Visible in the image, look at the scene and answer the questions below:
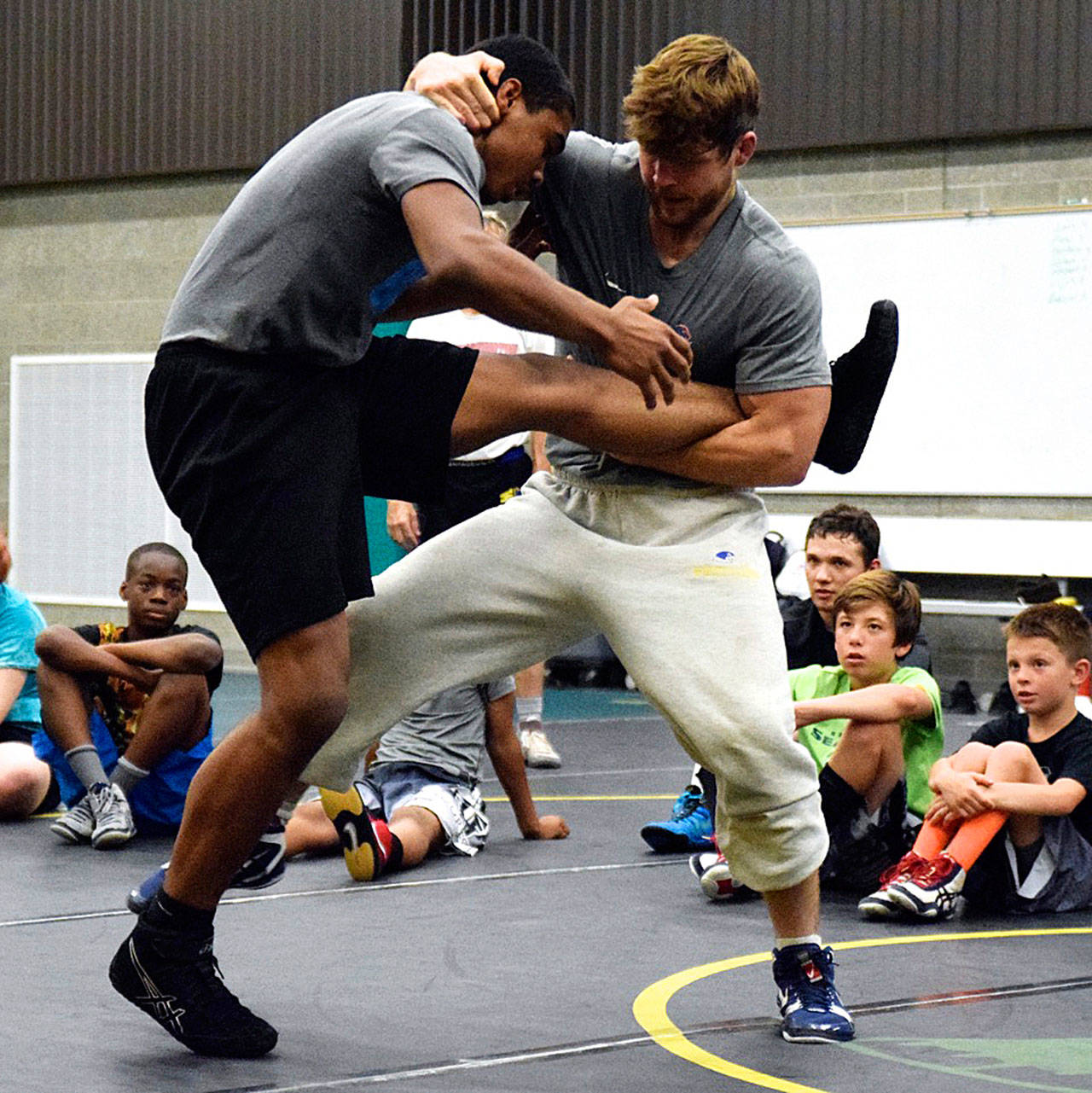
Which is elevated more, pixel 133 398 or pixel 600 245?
pixel 600 245

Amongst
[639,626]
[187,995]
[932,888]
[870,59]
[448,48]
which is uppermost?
[448,48]

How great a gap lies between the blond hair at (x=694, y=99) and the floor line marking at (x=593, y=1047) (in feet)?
4.38

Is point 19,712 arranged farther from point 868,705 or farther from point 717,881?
point 868,705

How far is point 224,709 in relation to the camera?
834 cm

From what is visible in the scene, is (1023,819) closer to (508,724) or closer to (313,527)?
(508,724)

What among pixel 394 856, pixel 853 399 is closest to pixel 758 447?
pixel 853 399

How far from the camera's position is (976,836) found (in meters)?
3.88

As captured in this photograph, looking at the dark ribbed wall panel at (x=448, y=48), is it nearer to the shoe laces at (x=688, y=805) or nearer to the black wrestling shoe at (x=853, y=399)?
the shoe laces at (x=688, y=805)

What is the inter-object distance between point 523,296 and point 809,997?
1.16 metres

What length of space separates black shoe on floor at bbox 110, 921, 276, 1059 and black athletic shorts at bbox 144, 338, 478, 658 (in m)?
0.46

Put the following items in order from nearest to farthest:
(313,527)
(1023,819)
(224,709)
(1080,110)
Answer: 1. (313,527)
2. (1023,819)
3. (224,709)
4. (1080,110)

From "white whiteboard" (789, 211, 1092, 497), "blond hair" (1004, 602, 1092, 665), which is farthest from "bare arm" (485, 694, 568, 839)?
"white whiteboard" (789, 211, 1092, 497)

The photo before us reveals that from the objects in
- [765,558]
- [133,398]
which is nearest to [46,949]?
[765,558]

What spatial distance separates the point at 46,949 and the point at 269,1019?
675 mm
